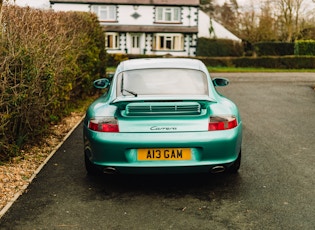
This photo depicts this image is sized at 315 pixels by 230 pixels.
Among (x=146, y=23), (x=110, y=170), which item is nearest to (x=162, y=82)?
(x=110, y=170)

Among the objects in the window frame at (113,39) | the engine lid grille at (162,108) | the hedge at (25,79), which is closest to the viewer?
the engine lid grille at (162,108)

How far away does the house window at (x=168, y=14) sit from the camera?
47.0 m

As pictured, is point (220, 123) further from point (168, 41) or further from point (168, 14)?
point (168, 41)

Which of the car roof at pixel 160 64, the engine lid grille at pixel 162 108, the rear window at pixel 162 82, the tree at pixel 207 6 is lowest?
the engine lid grille at pixel 162 108

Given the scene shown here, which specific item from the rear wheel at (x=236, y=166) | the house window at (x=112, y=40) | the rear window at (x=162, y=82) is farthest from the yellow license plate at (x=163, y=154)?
the house window at (x=112, y=40)

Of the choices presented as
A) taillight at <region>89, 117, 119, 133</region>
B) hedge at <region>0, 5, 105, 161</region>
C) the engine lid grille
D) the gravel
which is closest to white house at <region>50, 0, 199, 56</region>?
hedge at <region>0, 5, 105, 161</region>

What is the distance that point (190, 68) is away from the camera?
640 cm

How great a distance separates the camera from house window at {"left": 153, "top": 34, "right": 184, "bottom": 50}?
1877 inches

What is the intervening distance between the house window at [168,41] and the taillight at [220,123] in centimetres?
4280

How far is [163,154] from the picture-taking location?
521 cm

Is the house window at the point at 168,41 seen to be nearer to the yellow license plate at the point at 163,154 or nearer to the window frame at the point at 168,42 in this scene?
the window frame at the point at 168,42

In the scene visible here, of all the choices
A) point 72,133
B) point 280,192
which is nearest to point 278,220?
point 280,192

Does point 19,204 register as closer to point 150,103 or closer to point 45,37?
point 150,103

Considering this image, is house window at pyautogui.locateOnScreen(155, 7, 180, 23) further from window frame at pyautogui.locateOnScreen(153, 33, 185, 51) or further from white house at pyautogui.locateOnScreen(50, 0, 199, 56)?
window frame at pyautogui.locateOnScreen(153, 33, 185, 51)
